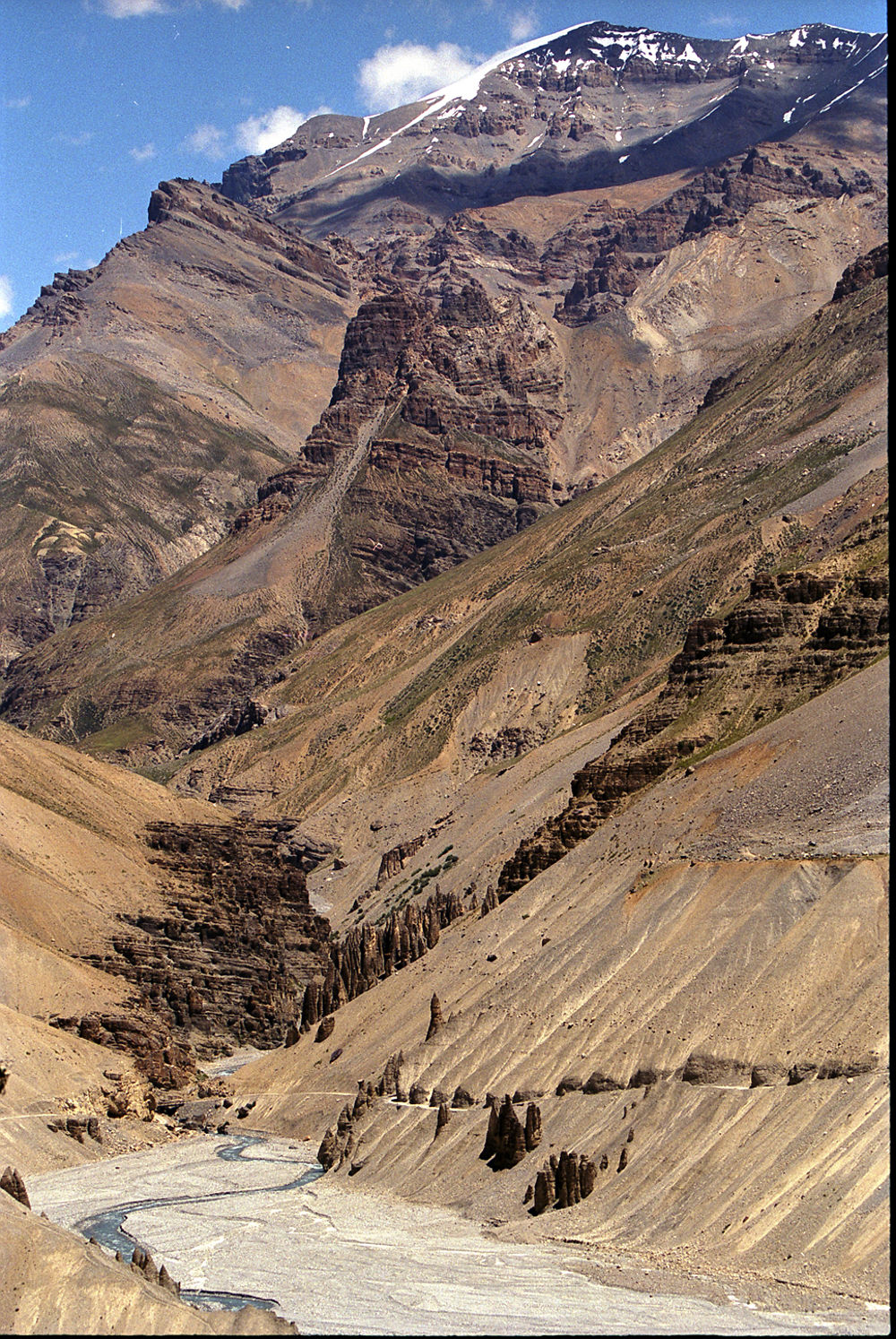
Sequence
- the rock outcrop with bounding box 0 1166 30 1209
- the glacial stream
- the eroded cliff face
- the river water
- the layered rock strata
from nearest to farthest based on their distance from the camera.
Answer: the river water → the glacial stream → the rock outcrop with bounding box 0 1166 30 1209 → the layered rock strata → the eroded cliff face

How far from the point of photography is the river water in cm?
4519

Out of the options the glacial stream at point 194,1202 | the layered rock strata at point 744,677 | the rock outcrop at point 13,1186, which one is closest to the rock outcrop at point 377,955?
the layered rock strata at point 744,677

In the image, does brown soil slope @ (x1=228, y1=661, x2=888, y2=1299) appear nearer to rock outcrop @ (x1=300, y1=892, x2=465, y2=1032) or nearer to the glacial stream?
the glacial stream

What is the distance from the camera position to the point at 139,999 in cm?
10131

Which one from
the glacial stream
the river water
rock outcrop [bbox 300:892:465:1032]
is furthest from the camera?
rock outcrop [bbox 300:892:465:1032]

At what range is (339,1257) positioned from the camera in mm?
56344

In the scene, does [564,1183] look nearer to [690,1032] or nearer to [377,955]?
[690,1032]

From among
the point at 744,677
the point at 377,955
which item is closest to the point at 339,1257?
the point at 744,677

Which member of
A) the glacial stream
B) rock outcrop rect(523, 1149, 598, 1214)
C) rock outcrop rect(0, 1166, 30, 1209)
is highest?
rock outcrop rect(523, 1149, 598, 1214)

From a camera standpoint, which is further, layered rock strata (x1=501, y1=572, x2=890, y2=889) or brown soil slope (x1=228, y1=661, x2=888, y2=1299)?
layered rock strata (x1=501, y1=572, x2=890, y2=889)

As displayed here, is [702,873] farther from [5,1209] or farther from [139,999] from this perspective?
[139,999]

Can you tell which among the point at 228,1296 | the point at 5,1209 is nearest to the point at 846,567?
the point at 228,1296

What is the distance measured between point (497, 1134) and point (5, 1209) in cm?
2441

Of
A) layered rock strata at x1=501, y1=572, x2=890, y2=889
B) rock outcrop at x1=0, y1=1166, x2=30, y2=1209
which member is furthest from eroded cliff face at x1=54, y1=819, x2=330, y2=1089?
rock outcrop at x1=0, y1=1166, x2=30, y2=1209
